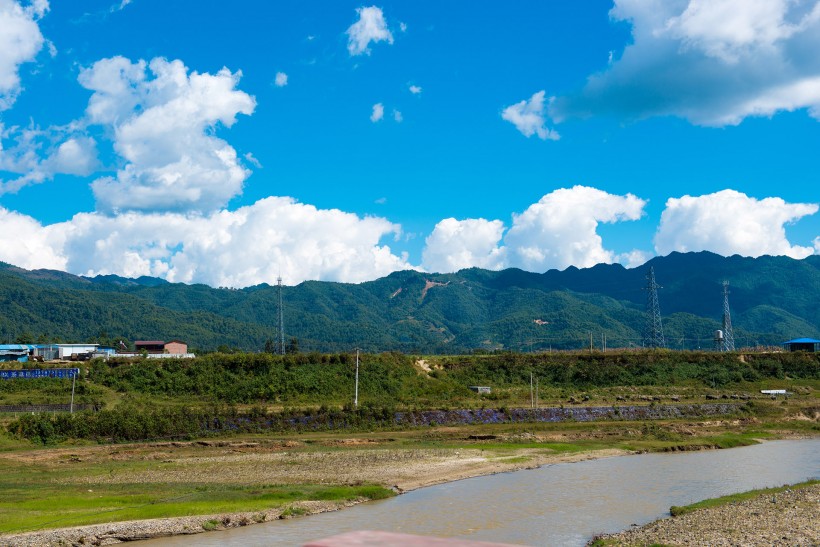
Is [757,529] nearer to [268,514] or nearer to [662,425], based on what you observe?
[268,514]

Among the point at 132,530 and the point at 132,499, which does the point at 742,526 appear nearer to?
the point at 132,530

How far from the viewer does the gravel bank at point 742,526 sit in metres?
27.8

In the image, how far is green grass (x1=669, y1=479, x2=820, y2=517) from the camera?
34.8 meters

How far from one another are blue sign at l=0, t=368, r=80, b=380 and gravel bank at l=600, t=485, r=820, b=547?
75.3m

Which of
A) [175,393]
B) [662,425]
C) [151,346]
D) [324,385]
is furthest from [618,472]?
[151,346]

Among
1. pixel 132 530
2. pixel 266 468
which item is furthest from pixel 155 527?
pixel 266 468

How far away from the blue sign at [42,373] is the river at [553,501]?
61.3 meters

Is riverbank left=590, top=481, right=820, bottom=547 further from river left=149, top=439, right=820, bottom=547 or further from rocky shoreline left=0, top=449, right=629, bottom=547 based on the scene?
rocky shoreline left=0, top=449, right=629, bottom=547

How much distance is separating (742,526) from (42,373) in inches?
3260

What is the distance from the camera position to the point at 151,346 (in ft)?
482

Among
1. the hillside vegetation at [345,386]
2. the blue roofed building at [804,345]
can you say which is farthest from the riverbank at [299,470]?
the blue roofed building at [804,345]

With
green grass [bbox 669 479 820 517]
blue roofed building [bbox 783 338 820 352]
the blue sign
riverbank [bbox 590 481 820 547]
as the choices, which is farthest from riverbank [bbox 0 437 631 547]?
blue roofed building [bbox 783 338 820 352]

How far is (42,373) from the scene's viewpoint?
292 feet

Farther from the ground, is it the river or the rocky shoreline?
the rocky shoreline
